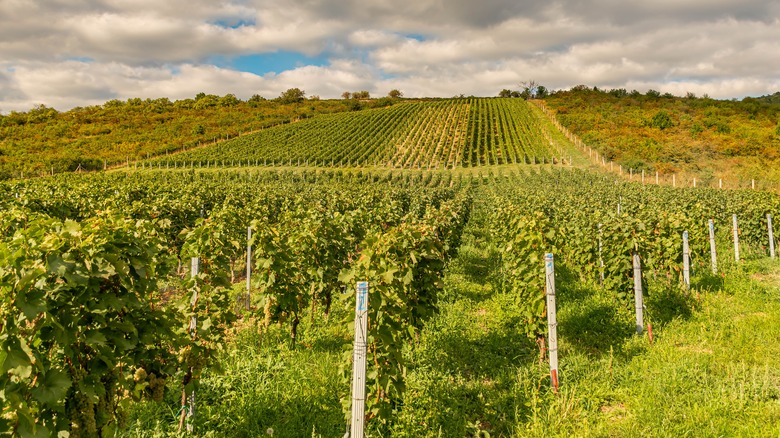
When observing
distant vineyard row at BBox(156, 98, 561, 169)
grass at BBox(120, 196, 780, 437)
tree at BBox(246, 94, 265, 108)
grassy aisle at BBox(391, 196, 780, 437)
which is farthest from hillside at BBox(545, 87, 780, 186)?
tree at BBox(246, 94, 265, 108)

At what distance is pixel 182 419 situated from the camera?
14.0 ft

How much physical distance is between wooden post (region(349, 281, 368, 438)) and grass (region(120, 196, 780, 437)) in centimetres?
30

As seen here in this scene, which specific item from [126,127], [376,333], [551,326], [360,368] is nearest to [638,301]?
[551,326]

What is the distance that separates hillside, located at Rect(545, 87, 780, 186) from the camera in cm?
4025

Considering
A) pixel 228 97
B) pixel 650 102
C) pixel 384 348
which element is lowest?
pixel 384 348

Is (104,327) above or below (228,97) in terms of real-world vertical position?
below

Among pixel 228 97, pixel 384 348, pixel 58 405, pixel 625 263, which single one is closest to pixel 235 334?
pixel 384 348

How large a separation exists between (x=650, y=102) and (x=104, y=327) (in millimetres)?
91961

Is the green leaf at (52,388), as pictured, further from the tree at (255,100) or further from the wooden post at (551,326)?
the tree at (255,100)

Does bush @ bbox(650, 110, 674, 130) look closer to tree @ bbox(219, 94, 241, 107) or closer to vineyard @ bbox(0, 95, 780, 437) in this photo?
vineyard @ bbox(0, 95, 780, 437)

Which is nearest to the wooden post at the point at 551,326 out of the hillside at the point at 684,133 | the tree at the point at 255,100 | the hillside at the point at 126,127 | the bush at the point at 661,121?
the hillside at the point at 684,133

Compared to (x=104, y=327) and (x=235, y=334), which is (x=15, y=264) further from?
(x=235, y=334)

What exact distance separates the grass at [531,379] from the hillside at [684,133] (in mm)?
33119

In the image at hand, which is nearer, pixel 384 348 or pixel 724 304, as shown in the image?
pixel 384 348
